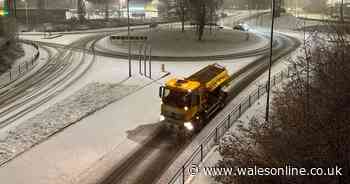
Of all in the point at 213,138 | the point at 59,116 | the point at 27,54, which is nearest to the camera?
the point at 213,138

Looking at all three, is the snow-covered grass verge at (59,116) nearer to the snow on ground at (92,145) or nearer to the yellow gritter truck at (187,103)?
the snow on ground at (92,145)

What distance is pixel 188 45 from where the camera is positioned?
5572cm

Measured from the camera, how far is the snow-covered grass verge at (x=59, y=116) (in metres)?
23.4

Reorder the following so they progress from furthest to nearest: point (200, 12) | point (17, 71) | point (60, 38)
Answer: point (60, 38)
point (200, 12)
point (17, 71)

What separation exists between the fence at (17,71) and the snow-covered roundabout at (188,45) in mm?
10073

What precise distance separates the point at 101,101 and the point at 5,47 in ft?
88.6

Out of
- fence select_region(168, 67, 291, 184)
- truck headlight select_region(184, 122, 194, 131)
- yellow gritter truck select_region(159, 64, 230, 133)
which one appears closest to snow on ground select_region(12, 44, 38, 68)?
yellow gritter truck select_region(159, 64, 230, 133)

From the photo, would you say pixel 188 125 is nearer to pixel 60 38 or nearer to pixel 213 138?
pixel 213 138

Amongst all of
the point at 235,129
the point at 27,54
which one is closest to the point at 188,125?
the point at 235,129

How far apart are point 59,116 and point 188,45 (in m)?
30.7

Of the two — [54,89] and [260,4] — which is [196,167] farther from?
[260,4]

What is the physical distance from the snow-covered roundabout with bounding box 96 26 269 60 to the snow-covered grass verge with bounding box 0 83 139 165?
14577mm

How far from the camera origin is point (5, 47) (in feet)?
169

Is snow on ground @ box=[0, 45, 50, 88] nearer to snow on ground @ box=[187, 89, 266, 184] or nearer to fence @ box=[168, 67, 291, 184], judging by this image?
fence @ box=[168, 67, 291, 184]
